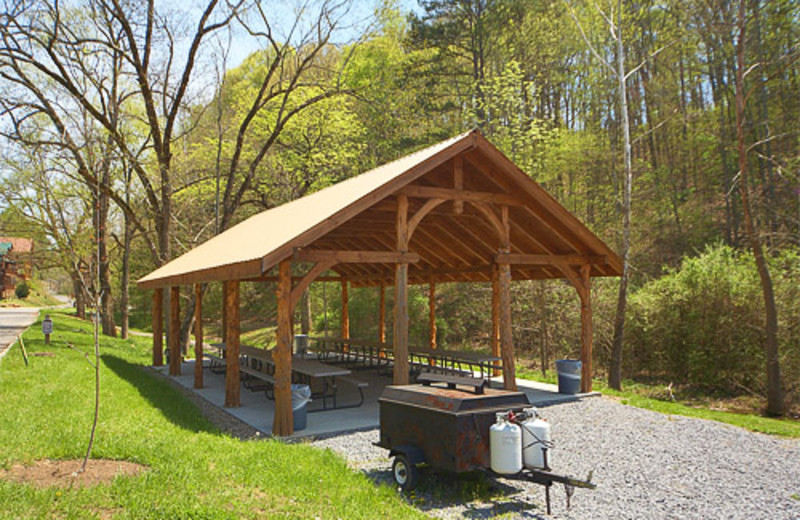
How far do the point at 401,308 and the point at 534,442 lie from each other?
3680 mm

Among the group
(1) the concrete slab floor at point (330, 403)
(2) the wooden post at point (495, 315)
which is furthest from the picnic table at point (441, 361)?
(1) the concrete slab floor at point (330, 403)

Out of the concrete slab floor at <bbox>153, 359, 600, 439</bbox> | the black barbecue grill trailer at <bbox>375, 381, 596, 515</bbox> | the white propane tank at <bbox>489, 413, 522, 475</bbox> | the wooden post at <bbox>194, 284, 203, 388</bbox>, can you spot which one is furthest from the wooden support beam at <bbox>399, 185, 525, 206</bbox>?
the wooden post at <bbox>194, 284, 203, 388</bbox>

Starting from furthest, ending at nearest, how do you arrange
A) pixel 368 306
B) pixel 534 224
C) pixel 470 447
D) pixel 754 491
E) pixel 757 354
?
pixel 368 306 < pixel 757 354 < pixel 534 224 < pixel 754 491 < pixel 470 447

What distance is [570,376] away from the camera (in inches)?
385

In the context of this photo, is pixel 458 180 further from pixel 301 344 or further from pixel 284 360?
pixel 301 344

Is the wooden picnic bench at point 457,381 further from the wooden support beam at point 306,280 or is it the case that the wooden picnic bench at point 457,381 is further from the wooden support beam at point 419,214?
the wooden support beam at point 419,214

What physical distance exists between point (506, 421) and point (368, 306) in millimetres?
18585

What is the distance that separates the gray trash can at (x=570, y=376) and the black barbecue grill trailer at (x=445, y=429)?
17.1ft

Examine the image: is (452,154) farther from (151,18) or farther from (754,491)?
(151,18)

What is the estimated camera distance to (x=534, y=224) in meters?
9.84

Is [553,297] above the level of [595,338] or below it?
above

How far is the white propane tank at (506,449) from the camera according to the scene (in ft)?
14.3

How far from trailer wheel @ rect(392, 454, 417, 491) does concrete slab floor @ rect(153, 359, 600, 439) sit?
224cm

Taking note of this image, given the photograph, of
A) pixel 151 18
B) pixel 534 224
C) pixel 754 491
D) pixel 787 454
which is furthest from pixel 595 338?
pixel 151 18
